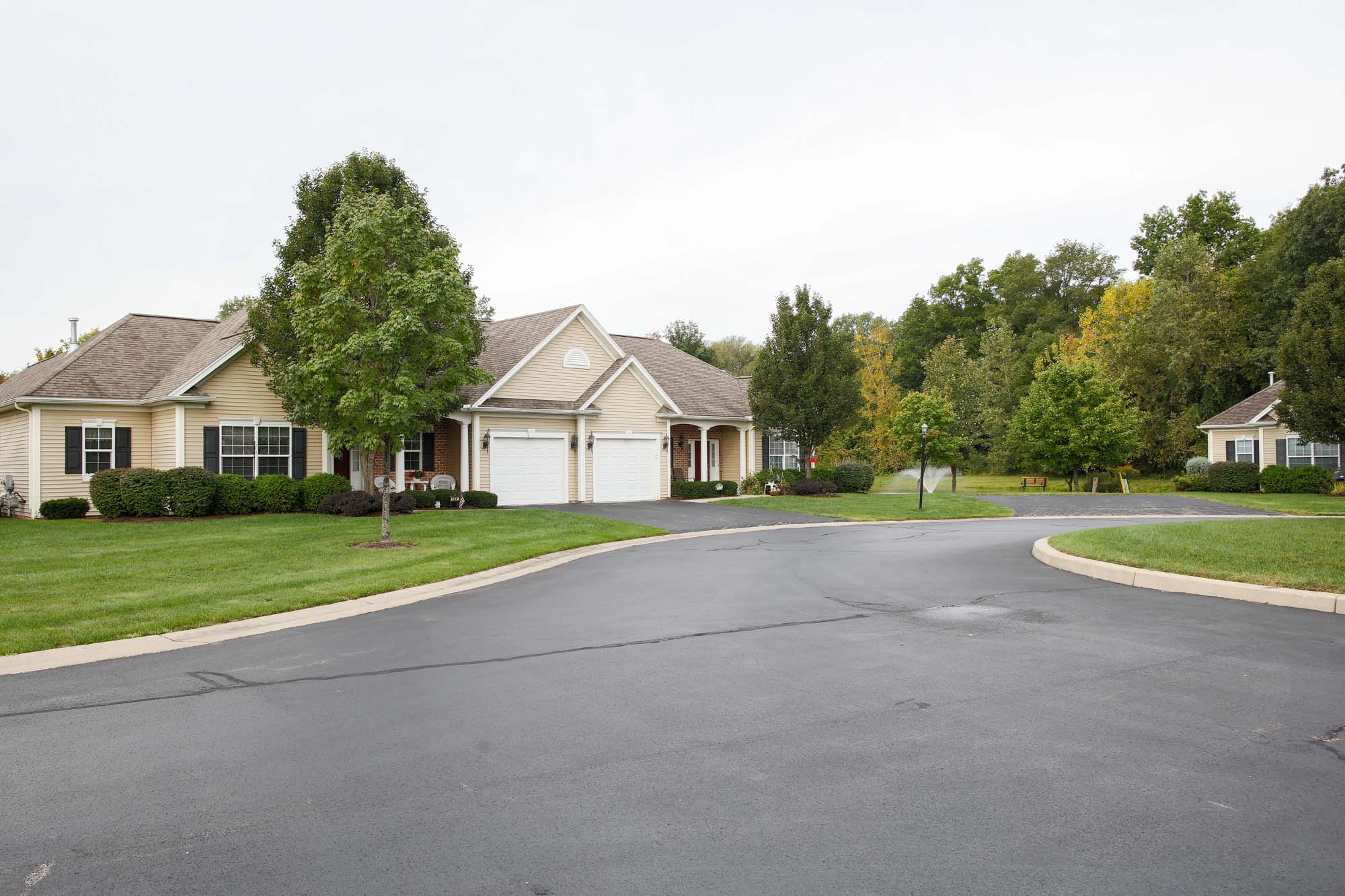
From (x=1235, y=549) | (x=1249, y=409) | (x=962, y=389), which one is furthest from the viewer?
(x=962, y=389)

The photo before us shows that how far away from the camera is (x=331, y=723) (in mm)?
5707

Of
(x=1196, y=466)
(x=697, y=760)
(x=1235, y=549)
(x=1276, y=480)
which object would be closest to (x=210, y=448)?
(x=697, y=760)

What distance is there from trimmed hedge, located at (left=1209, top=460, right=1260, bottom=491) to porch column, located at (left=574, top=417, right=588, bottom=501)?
28.3 metres

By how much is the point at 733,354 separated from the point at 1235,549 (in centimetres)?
6644

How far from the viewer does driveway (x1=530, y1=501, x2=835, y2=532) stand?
2327cm

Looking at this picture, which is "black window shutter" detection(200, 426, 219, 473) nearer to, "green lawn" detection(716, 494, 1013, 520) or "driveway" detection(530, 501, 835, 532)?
"driveway" detection(530, 501, 835, 532)

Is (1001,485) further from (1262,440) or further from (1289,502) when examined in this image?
(1289,502)

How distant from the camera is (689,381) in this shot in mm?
36875

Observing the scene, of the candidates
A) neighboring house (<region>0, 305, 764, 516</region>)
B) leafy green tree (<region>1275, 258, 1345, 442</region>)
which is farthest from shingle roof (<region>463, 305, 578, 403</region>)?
leafy green tree (<region>1275, 258, 1345, 442</region>)

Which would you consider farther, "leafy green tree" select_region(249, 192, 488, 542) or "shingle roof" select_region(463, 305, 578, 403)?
"shingle roof" select_region(463, 305, 578, 403)

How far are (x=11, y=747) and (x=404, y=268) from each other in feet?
46.6

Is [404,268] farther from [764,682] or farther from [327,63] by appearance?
[764,682]

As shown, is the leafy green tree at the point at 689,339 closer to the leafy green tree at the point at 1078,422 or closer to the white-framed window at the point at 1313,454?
the leafy green tree at the point at 1078,422

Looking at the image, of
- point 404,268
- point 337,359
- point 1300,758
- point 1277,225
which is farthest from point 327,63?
point 1277,225
